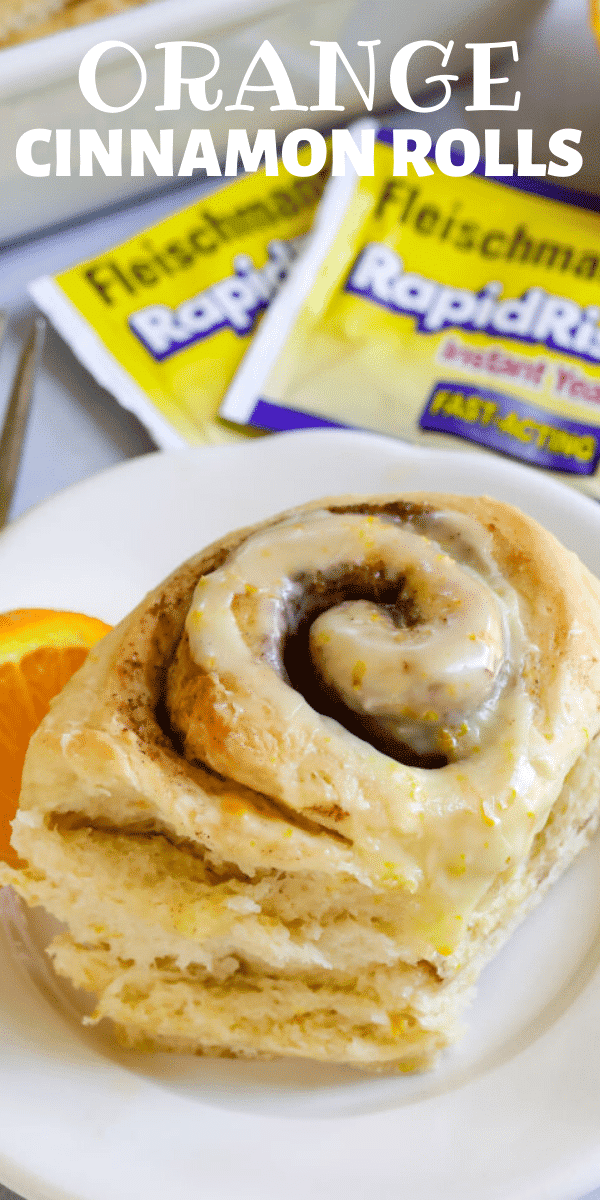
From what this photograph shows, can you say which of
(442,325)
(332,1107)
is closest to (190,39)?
(442,325)

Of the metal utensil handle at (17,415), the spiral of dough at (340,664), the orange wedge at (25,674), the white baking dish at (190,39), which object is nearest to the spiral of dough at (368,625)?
the spiral of dough at (340,664)

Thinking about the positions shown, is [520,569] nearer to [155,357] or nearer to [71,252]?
[155,357]

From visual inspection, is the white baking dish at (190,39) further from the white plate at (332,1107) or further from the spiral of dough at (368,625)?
the white plate at (332,1107)

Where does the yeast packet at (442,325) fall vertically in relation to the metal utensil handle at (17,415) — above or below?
above

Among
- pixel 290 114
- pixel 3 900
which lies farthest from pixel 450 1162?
pixel 290 114

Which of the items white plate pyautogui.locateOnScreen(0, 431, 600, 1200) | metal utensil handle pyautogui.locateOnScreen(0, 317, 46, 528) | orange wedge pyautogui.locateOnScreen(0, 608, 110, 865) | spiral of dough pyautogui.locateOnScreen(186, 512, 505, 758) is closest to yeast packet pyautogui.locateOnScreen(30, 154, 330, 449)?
metal utensil handle pyautogui.locateOnScreen(0, 317, 46, 528)

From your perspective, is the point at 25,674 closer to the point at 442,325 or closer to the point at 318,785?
the point at 318,785

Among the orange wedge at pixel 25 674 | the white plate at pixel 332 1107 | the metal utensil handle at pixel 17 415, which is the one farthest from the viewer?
the metal utensil handle at pixel 17 415
